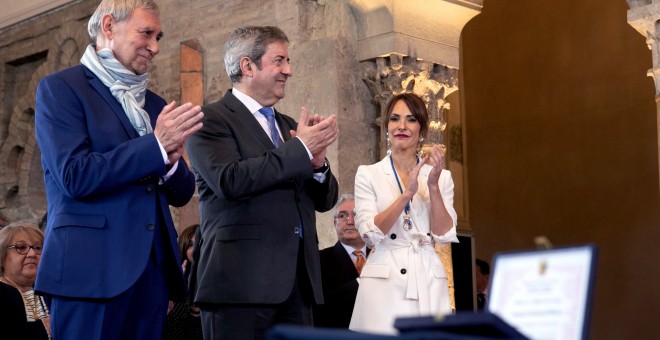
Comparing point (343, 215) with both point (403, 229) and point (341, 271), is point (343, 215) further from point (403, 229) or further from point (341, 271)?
point (403, 229)

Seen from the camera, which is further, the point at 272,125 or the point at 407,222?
the point at 407,222

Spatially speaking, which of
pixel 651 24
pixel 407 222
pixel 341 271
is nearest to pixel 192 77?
pixel 341 271

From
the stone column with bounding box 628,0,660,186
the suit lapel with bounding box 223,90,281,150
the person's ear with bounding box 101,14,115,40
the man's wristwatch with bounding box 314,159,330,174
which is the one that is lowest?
the man's wristwatch with bounding box 314,159,330,174

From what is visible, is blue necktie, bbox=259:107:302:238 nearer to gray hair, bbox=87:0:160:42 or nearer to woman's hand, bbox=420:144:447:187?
gray hair, bbox=87:0:160:42

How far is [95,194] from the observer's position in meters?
3.33

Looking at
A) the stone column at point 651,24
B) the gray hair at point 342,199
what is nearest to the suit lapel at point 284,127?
the gray hair at point 342,199

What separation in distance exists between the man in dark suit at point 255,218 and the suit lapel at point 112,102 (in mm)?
371

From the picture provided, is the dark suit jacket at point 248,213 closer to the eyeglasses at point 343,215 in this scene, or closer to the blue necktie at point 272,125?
the blue necktie at point 272,125

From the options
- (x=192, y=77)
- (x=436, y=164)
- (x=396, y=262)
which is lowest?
(x=396, y=262)

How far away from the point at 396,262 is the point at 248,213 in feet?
3.23

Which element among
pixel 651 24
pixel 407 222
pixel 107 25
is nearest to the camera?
pixel 107 25

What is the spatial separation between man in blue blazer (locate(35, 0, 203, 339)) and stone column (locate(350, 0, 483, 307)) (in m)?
3.59

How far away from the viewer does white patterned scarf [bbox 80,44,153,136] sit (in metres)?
3.52

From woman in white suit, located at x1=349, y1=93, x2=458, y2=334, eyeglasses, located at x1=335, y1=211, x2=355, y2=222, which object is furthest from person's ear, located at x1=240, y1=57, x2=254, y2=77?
eyeglasses, located at x1=335, y1=211, x2=355, y2=222
